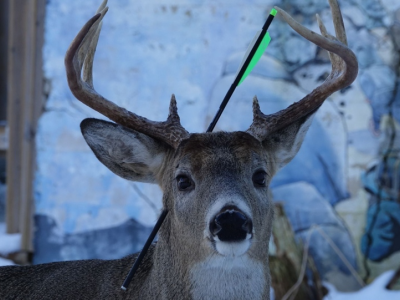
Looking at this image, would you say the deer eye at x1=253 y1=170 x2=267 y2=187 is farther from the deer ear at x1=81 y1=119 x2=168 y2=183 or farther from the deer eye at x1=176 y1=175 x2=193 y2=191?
the deer ear at x1=81 y1=119 x2=168 y2=183

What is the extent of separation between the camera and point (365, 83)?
7184mm

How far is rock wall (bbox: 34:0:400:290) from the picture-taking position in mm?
7074

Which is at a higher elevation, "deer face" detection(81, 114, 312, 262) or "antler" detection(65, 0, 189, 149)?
"antler" detection(65, 0, 189, 149)

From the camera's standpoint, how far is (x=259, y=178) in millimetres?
3418

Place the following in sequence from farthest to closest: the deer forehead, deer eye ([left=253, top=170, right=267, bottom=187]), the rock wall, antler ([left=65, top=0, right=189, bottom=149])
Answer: the rock wall
antler ([left=65, top=0, right=189, bottom=149])
deer eye ([left=253, top=170, right=267, bottom=187])
the deer forehead

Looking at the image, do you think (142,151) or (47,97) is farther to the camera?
(47,97)

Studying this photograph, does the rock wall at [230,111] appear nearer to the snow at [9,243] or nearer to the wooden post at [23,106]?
the wooden post at [23,106]

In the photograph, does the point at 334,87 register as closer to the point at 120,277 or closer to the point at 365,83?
the point at 120,277

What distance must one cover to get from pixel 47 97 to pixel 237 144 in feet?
15.1

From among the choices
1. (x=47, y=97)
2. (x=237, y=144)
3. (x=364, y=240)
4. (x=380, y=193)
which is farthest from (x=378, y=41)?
(x=237, y=144)

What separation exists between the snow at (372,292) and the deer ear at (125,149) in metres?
3.75

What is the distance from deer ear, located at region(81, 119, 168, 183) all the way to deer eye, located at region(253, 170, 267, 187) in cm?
55

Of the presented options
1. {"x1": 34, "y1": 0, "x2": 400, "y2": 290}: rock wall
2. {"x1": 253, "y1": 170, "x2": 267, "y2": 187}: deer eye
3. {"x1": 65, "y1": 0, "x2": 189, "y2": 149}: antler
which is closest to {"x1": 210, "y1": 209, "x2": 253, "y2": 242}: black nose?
{"x1": 253, "y1": 170, "x2": 267, "y2": 187}: deer eye

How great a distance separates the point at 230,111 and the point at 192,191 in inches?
161
